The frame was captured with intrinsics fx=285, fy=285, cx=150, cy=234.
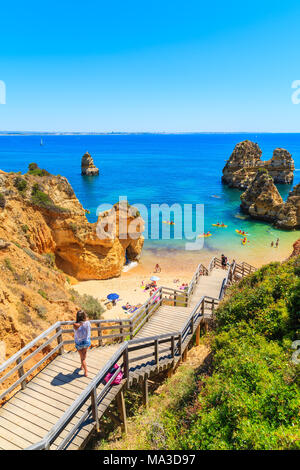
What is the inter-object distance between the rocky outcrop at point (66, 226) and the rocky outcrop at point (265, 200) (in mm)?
28975

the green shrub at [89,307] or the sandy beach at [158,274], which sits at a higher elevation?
the green shrub at [89,307]

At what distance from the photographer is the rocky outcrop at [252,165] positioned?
75.2m

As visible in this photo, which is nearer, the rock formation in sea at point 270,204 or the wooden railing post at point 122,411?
the wooden railing post at point 122,411

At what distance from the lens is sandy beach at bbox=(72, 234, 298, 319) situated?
73.4ft

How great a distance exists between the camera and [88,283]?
80.0ft

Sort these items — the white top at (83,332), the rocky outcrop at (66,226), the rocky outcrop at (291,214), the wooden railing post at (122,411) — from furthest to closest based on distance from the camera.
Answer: the rocky outcrop at (291,214) < the rocky outcrop at (66,226) < the wooden railing post at (122,411) < the white top at (83,332)

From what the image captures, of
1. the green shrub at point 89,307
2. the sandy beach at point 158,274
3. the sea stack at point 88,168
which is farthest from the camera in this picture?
the sea stack at point 88,168

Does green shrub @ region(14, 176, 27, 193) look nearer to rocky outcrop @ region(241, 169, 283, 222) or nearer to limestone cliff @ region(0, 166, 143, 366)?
limestone cliff @ region(0, 166, 143, 366)

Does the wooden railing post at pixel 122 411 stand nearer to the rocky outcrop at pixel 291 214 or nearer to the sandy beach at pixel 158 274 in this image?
the sandy beach at pixel 158 274

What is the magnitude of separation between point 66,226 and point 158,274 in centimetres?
1037

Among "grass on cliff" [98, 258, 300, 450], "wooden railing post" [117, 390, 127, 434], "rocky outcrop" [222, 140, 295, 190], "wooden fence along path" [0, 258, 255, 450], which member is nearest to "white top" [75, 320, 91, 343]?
"wooden fence along path" [0, 258, 255, 450]

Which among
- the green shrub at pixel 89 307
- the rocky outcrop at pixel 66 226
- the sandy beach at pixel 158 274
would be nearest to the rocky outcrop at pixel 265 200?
the sandy beach at pixel 158 274

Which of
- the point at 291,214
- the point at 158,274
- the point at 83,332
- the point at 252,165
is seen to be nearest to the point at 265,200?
the point at 291,214
